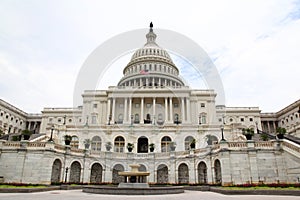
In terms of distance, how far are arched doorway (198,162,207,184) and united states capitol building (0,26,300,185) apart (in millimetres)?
136

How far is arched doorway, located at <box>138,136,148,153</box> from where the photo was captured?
4953cm

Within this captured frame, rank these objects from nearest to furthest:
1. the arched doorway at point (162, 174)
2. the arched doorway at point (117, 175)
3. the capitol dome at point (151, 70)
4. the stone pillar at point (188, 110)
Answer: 1. the arched doorway at point (162, 174)
2. the arched doorway at point (117, 175)
3. the stone pillar at point (188, 110)
4. the capitol dome at point (151, 70)

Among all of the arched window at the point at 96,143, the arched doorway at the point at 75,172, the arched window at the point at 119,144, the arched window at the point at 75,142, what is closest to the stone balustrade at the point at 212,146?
the arched doorway at the point at 75,172

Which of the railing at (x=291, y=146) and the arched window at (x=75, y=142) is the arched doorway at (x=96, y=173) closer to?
the arched window at (x=75, y=142)

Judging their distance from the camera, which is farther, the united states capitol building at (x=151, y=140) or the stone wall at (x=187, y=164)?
the united states capitol building at (x=151, y=140)

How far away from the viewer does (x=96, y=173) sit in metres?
36.0

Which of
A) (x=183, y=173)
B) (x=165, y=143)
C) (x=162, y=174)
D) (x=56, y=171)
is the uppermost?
(x=165, y=143)

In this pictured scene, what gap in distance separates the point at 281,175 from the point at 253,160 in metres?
3.32

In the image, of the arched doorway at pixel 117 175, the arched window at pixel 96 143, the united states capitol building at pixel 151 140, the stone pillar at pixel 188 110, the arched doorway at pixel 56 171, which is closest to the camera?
the united states capitol building at pixel 151 140

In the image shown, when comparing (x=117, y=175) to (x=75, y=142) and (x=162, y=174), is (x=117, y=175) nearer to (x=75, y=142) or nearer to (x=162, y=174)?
(x=162, y=174)

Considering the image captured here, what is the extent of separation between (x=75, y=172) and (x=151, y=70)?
7131 cm

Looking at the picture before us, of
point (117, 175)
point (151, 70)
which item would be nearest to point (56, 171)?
point (117, 175)

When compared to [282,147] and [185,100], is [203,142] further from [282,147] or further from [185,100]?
[185,100]

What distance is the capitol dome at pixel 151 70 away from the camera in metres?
95.4
